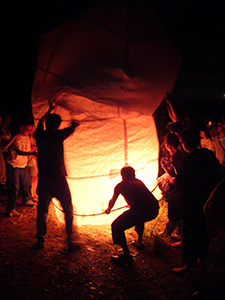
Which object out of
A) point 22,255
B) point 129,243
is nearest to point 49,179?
point 22,255

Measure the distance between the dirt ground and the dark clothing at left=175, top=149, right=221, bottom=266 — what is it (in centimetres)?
34

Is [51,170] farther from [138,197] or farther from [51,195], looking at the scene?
[138,197]

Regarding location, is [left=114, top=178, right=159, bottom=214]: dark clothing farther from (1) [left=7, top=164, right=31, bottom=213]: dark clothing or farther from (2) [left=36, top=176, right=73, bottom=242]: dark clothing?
(1) [left=7, top=164, right=31, bottom=213]: dark clothing

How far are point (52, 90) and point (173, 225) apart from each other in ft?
9.33

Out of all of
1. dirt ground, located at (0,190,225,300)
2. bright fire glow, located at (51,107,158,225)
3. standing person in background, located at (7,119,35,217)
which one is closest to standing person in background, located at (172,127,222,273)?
dirt ground, located at (0,190,225,300)

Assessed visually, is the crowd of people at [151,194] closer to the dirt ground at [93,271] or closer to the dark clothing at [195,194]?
the dark clothing at [195,194]

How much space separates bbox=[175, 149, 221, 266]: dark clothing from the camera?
233cm

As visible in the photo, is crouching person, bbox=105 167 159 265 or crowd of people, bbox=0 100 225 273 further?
crouching person, bbox=105 167 159 265

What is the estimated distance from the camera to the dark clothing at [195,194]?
233 cm

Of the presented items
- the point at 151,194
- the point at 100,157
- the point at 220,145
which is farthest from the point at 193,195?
the point at 220,145

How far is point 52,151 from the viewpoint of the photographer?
2883 mm

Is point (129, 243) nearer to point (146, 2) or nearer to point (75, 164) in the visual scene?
point (75, 164)

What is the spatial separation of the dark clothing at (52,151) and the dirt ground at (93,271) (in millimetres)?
1161

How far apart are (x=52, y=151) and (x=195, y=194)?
76.6 inches
